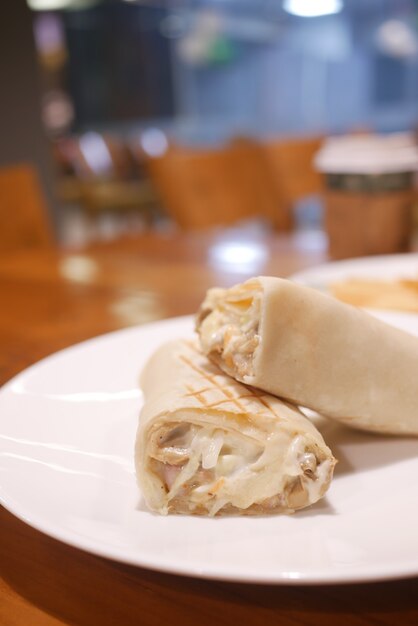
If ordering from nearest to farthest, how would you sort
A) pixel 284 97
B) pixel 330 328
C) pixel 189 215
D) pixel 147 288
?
pixel 330 328 → pixel 147 288 → pixel 189 215 → pixel 284 97

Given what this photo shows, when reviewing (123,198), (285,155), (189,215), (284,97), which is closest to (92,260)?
(189,215)

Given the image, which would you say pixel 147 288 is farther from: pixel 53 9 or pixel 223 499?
pixel 53 9

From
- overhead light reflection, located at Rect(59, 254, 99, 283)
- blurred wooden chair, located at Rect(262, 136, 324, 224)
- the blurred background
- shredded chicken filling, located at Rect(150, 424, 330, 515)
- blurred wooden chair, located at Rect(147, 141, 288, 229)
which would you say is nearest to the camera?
shredded chicken filling, located at Rect(150, 424, 330, 515)

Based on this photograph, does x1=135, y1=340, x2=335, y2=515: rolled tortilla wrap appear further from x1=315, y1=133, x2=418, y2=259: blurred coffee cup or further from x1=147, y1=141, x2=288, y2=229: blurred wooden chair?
x1=147, y1=141, x2=288, y2=229: blurred wooden chair

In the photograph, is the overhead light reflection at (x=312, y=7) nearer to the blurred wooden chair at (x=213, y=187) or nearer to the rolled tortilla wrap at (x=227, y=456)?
the blurred wooden chair at (x=213, y=187)

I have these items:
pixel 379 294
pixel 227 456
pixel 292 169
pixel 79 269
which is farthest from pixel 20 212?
pixel 227 456

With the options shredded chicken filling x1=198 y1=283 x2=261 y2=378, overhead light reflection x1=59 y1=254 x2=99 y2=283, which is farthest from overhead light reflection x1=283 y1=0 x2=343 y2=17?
shredded chicken filling x1=198 y1=283 x2=261 y2=378
